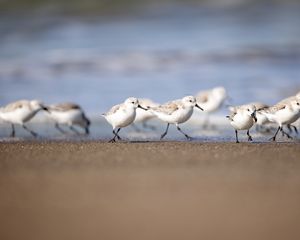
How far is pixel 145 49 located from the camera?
64.6ft

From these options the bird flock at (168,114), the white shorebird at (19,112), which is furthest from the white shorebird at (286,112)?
the white shorebird at (19,112)

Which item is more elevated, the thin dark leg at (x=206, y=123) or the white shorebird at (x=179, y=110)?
the white shorebird at (x=179, y=110)

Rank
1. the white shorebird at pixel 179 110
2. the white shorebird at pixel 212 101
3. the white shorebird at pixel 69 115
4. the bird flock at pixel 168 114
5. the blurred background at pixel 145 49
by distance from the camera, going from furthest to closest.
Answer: the blurred background at pixel 145 49 < the white shorebird at pixel 212 101 < the white shorebird at pixel 69 115 < the white shorebird at pixel 179 110 < the bird flock at pixel 168 114

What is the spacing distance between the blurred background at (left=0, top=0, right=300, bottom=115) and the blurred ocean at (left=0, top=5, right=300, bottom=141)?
24 mm

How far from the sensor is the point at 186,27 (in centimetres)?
2252

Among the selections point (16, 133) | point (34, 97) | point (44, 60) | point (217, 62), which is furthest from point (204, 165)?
point (44, 60)

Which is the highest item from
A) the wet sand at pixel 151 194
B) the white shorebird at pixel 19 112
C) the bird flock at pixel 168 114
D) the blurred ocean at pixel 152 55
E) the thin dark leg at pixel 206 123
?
the blurred ocean at pixel 152 55

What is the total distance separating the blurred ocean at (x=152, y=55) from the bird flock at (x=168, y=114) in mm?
1207

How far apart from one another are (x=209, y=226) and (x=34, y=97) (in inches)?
352

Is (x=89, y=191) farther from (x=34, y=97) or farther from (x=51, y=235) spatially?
(x=34, y=97)

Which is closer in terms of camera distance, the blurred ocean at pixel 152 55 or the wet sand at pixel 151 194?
the wet sand at pixel 151 194

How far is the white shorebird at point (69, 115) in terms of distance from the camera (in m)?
11.2

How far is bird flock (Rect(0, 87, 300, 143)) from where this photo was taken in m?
9.48

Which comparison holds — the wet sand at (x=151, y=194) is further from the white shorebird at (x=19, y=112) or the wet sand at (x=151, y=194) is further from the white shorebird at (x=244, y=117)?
the white shorebird at (x=19, y=112)
